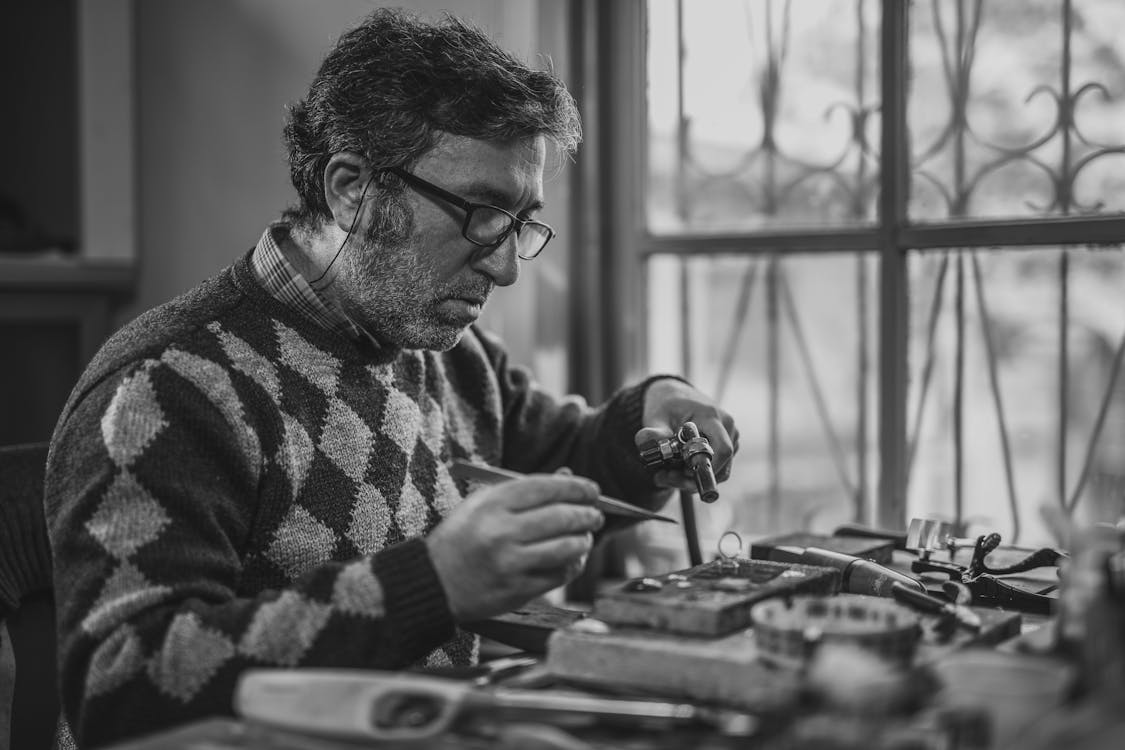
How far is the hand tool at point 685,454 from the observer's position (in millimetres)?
1474

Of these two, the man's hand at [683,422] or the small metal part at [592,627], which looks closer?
the small metal part at [592,627]

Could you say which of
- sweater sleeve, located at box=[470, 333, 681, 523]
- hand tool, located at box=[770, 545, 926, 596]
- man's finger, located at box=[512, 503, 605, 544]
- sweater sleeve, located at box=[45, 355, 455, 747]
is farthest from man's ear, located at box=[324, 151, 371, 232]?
hand tool, located at box=[770, 545, 926, 596]

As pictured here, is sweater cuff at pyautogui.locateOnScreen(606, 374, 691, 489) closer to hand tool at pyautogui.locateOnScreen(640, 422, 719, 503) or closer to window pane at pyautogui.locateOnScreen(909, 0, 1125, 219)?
hand tool at pyautogui.locateOnScreen(640, 422, 719, 503)

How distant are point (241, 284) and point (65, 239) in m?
1.89

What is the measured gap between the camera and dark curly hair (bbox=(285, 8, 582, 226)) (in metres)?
1.49

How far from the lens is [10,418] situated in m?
3.09

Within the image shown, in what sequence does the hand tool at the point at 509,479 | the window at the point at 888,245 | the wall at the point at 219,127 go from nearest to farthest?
the hand tool at the point at 509,479
the window at the point at 888,245
the wall at the point at 219,127

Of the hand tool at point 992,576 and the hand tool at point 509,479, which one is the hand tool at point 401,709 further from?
the hand tool at point 992,576

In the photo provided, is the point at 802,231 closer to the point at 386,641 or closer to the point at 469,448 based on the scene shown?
the point at 469,448

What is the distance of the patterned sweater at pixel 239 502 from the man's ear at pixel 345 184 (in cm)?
14

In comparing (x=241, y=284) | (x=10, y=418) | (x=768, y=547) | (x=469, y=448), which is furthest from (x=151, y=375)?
(x=10, y=418)

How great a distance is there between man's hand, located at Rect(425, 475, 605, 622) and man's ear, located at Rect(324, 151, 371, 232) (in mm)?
571

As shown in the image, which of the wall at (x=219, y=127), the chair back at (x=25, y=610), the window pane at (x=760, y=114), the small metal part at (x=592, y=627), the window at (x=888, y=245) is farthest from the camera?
the wall at (x=219, y=127)

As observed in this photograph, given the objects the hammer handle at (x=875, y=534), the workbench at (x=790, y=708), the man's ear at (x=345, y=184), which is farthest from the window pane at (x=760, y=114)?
the workbench at (x=790, y=708)
